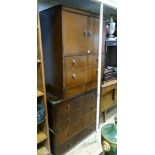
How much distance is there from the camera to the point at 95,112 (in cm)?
249

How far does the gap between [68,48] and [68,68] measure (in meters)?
0.23

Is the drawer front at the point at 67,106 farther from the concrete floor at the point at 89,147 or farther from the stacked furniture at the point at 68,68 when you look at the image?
the concrete floor at the point at 89,147

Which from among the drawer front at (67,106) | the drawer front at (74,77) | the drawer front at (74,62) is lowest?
the drawer front at (67,106)

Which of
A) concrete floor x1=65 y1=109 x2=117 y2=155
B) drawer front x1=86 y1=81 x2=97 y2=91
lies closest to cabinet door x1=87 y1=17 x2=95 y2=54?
drawer front x1=86 y1=81 x2=97 y2=91

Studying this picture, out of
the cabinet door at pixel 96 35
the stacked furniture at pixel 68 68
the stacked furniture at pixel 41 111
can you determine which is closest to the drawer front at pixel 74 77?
the stacked furniture at pixel 68 68

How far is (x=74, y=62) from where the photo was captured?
1.97m

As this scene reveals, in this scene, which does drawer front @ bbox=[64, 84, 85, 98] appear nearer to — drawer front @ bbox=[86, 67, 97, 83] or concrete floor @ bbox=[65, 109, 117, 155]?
drawer front @ bbox=[86, 67, 97, 83]

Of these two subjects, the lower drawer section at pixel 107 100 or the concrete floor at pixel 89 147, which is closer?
the concrete floor at pixel 89 147

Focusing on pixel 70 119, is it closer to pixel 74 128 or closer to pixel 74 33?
pixel 74 128

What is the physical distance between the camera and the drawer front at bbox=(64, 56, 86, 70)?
1879mm

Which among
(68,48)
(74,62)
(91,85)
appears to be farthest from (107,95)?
(68,48)

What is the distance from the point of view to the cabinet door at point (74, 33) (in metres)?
1.79

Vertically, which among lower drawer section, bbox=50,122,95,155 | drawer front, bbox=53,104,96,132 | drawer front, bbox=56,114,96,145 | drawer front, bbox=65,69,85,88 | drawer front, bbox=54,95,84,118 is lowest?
lower drawer section, bbox=50,122,95,155
